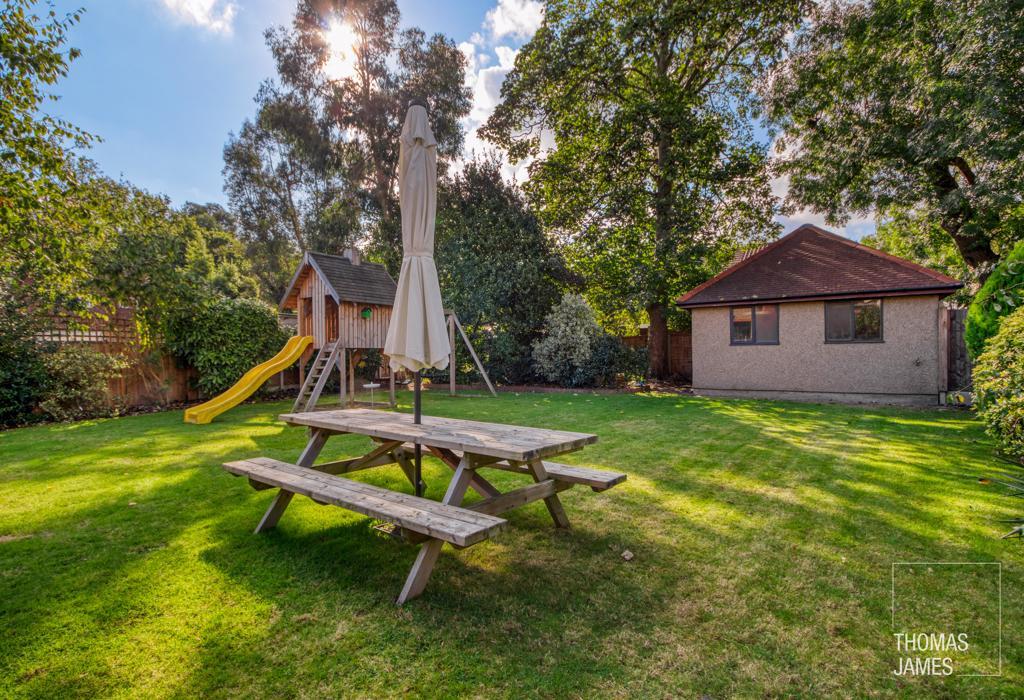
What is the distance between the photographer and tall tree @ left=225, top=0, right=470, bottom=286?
2138 cm

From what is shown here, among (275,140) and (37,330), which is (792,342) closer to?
(37,330)

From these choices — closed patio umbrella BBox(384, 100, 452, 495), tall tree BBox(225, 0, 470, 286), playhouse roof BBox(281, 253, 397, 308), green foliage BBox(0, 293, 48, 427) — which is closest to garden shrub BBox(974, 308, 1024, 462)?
closed patio umbrella BBox(384, 100, 452, 495)

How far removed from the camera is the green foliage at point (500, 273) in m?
16.6

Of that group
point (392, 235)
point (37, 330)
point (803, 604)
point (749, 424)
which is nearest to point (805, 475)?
point (803, 604)

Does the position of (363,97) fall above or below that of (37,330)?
above

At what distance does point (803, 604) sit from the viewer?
2787 millimetres

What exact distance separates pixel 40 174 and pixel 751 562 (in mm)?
8810

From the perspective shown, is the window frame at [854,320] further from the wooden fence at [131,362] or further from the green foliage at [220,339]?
the wooden fence at [131,362]

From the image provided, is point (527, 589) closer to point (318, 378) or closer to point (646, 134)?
point (318, 378)

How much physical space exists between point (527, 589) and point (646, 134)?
17.0 m

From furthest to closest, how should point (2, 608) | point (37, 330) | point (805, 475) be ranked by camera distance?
point (37, 330)
point (805, 475)
point (2, 608)

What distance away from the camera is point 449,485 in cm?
373

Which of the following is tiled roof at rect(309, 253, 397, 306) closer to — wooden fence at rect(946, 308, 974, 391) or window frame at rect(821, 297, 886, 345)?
window frame at rect(821, 297, 886, 345)

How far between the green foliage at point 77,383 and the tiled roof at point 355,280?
511 centimetres
